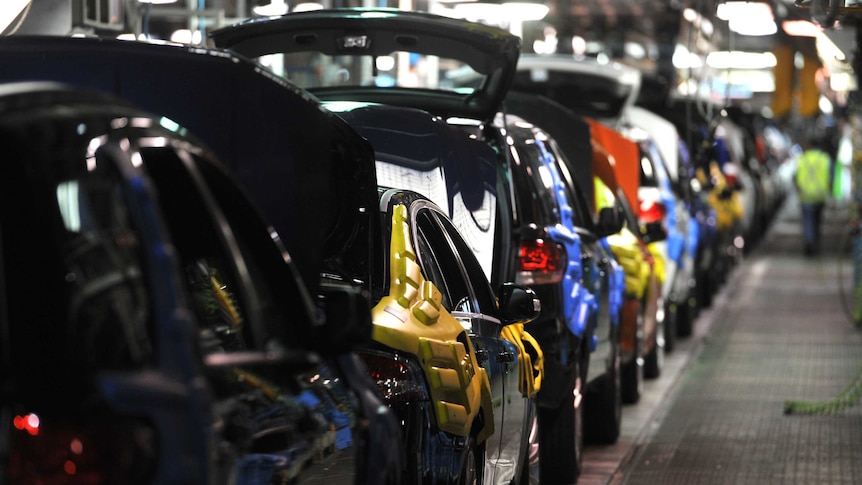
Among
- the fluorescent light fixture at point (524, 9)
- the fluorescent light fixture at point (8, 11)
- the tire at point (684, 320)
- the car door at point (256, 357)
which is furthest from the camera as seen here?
the fluorescent light fixture at point (524, 9)

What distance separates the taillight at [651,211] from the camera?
52.4 feet

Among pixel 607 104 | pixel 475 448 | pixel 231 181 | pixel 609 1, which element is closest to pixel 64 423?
pixel 231 181

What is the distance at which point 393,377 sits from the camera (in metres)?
5.46

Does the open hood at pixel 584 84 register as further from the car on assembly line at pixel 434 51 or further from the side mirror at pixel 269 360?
the side mirror at pixel 269 360

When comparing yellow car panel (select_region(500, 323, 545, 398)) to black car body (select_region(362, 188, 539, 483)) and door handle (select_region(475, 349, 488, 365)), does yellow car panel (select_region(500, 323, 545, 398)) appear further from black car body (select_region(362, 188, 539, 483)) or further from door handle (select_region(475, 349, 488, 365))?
door handle (select_region(475, 349, 488, 365))

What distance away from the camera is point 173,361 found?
129 inches

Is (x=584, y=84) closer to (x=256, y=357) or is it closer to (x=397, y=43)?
(x=397, y=43)

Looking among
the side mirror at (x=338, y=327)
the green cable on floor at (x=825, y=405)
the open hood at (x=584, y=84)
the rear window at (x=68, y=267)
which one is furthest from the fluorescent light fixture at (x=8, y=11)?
the open hood at (x=584, y=84)

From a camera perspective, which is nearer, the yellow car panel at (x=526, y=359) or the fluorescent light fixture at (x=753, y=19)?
the yellow car panel at (x=526, y=359)

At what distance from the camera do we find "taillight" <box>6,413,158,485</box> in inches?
127

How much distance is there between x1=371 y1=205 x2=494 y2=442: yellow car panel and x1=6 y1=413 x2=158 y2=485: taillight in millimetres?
2300

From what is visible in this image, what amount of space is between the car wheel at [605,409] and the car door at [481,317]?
363cm

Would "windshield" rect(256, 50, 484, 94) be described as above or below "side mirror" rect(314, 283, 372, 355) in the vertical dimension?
below

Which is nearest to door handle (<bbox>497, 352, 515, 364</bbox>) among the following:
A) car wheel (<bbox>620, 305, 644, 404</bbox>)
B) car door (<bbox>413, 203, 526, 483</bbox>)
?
car door (<bbox>413, 203, 526, 483</bbox>)
